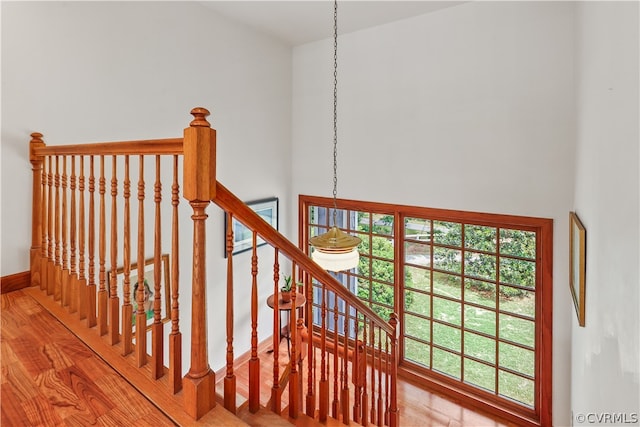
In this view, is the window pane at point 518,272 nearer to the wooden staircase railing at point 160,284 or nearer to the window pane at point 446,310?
the window pane at point 446,310

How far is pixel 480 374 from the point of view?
12.0 feet

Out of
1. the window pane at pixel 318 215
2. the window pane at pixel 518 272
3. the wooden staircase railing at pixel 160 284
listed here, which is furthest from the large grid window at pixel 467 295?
the wooden staircase railing at pixel 160 284

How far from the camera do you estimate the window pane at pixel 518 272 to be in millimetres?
3338

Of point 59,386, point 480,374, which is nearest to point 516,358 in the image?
point 480,374

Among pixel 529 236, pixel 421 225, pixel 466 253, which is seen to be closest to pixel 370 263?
pixel 421 225

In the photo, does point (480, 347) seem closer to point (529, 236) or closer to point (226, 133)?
point (529, 236)

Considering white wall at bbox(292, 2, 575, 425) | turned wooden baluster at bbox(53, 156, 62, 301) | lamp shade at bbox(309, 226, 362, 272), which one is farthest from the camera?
white wall at bbox(292, 2, 575, 425)

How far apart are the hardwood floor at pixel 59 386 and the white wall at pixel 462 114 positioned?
10.5ft

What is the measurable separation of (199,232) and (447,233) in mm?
3137

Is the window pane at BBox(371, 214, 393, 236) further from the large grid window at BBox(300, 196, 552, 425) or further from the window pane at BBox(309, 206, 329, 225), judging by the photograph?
the window pane at BBox(309, 206, 329, 225)

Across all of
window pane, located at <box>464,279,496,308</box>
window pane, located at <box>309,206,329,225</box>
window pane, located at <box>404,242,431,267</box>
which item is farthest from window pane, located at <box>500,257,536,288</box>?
window pane, located at <box>309,206,329,225</box>

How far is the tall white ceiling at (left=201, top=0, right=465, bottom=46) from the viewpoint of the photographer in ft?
11.4

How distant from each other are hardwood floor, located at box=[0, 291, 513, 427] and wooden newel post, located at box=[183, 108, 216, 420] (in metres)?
0.14

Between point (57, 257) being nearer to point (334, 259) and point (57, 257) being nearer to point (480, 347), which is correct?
point (334, 259)
